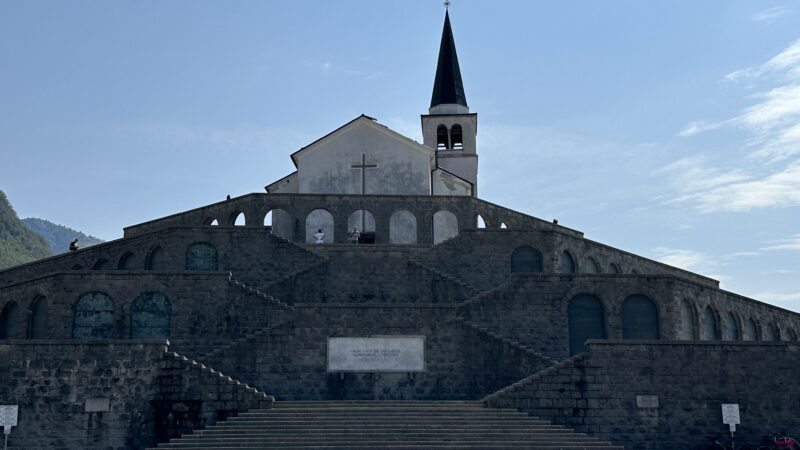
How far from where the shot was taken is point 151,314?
3359 centimetres

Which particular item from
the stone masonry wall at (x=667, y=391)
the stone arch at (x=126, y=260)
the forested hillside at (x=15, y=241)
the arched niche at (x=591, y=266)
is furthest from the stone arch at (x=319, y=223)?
the forested hillside at (x=15, y=241)

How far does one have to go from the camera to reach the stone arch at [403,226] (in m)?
43.8

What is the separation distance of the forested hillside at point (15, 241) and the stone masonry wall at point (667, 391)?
10258 centimetres

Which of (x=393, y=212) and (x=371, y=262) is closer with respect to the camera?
(x=371, y=262)

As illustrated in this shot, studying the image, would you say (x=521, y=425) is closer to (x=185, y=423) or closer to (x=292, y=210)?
(x=185, y=423)

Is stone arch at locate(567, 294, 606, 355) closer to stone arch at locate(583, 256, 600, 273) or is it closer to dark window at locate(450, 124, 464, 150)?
stone arch at locate(583, 256, 600, 273)

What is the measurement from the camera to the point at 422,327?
31.0 metres

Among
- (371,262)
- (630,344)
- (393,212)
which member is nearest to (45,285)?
(371,262)

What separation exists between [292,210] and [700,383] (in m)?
21.1

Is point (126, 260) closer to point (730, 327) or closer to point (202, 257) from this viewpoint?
point (202, 257)

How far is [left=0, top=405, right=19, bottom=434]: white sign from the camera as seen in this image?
27.5 meters

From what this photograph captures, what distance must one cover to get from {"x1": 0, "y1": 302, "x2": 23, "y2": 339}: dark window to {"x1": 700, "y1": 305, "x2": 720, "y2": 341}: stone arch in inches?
1003

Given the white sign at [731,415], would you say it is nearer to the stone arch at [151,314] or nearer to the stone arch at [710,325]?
the stone arch at [710,325]

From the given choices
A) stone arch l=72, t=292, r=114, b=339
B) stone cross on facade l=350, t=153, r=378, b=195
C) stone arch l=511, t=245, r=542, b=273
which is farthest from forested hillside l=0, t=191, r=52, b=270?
stone arch l=511, t=245, r=542, b=273
